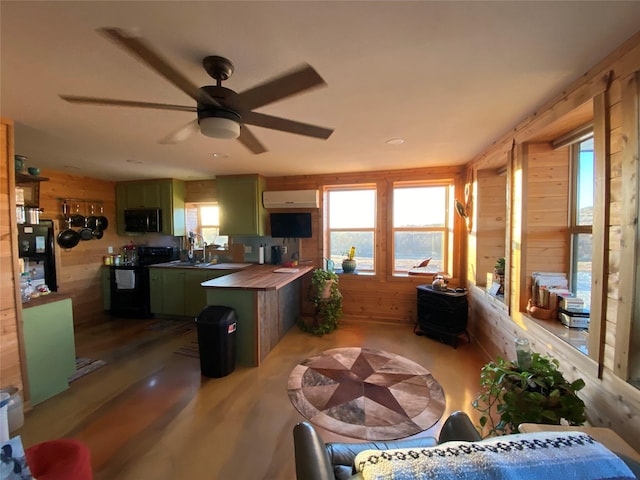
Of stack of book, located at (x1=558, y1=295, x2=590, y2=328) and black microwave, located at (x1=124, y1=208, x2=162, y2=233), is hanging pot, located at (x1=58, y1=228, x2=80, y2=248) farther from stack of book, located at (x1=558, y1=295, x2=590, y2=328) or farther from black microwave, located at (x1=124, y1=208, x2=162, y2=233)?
stack of book, located at (x1=558, y1=295, x2=590, y2=328)

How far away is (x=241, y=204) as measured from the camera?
4.15 m

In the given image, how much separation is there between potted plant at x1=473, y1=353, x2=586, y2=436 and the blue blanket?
730 millimetres

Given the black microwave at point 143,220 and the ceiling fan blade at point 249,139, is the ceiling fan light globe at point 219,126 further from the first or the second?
the black microwave at point 143,220

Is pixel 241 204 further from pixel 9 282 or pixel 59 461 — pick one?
pixel 59 461

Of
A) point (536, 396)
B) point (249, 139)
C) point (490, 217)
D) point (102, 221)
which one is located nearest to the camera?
point (536, 396)

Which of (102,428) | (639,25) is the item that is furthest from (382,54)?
(102,428)

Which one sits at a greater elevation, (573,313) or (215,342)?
(573,313)

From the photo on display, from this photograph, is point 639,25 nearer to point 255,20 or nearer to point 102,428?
point 255,20

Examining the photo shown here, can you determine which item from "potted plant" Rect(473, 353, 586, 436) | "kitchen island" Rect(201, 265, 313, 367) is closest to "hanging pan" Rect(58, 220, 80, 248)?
"kitchen island" Rect(201, 265, 313, 367)

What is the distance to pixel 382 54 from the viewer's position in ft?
4.23

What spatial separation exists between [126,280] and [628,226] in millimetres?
5456

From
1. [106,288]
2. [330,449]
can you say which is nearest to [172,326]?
[106,288]

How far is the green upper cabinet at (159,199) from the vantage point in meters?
4.39

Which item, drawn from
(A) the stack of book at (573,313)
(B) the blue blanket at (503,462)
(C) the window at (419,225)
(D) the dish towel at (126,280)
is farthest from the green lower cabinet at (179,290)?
(A) the stack of book at (573,313)
